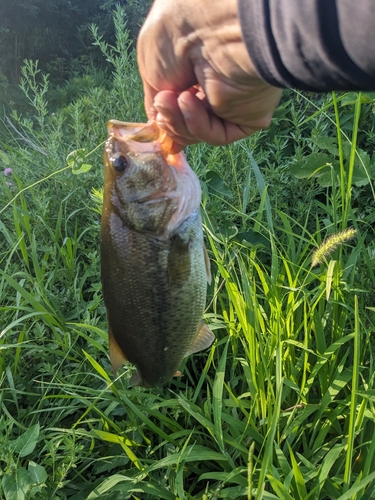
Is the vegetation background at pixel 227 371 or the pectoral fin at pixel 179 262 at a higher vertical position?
the pectoral fin at pixel 179 262

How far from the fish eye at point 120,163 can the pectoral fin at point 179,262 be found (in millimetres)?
292

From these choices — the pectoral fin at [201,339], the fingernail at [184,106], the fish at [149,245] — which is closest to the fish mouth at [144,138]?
the fish at [149,245]

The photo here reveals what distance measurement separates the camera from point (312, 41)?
80 centimetres

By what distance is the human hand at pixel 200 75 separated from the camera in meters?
1.02

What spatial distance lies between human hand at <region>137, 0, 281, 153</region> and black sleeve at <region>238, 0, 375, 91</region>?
8 cm

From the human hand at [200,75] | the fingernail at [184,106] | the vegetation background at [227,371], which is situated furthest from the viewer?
the vegetation background at [227,371]

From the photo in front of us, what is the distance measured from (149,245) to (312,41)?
2.53 ft

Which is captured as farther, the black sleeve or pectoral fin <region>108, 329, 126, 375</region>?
pectoral fin <region>108, 329, 126, 375</region>

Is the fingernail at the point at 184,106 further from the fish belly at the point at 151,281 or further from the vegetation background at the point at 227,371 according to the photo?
the vegetation background at the point at 227,371

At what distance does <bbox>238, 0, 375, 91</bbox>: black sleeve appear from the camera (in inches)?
29.2

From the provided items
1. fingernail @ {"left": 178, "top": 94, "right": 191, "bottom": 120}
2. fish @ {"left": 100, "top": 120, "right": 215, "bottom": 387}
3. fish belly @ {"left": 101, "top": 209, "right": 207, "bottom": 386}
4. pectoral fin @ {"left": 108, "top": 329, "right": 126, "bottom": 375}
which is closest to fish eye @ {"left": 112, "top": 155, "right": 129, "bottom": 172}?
fish @ {"left": 100, "top": 120, "right": 215, "bottom": 387}

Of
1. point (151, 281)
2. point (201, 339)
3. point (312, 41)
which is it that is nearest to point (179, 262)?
point (151, 281)

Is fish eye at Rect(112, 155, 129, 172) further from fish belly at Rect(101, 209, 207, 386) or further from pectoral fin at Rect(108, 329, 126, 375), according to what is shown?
pectoral fin at Rect(108, 329, 126, 375)

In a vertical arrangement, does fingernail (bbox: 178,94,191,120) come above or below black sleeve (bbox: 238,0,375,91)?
below
